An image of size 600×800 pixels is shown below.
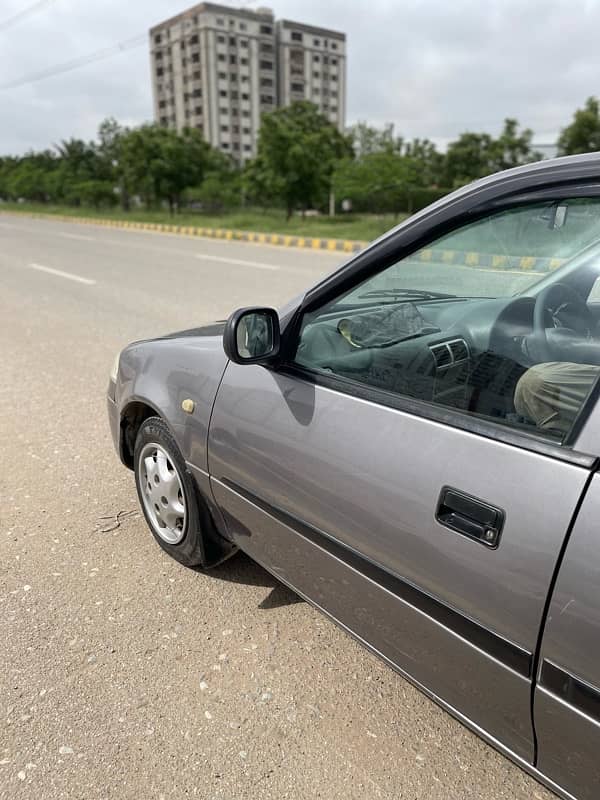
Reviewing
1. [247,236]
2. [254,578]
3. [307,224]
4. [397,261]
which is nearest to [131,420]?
[254,578]

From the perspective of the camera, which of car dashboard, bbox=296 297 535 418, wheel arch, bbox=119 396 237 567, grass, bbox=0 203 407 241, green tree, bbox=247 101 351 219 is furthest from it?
green tree, bbox=247 101 351 219

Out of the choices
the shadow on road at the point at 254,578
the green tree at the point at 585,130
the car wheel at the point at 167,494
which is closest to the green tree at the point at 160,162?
the green tree at the point at 585,130

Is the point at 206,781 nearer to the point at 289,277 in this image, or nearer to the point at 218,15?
the point at 289,277

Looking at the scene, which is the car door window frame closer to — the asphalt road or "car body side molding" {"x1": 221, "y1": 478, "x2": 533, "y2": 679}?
"car body side molding" {"x1": 221, "y1": 478, "x2": 533, "y2": 679}

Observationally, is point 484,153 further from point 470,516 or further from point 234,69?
point 234,69

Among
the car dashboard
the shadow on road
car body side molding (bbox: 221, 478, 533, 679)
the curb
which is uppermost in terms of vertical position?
the car dashboard

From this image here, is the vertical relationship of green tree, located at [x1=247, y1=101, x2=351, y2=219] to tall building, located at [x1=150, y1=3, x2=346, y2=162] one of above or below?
below

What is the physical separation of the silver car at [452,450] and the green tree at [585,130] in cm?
2856

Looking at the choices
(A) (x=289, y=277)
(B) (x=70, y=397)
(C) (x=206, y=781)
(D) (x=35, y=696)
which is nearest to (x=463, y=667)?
(C) (x=206, y=781)

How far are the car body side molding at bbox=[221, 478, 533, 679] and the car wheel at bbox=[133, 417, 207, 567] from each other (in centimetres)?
56

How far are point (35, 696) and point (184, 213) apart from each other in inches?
1440

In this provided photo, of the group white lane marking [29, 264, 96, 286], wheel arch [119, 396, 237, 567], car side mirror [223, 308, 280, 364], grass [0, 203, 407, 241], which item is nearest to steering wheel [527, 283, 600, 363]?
car side mirror [223, 308, 280, 364]

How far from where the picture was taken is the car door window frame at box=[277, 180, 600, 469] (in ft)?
4.37

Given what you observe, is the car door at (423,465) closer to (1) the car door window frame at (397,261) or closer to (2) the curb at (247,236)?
(1) the car door window frame at (397,261)
